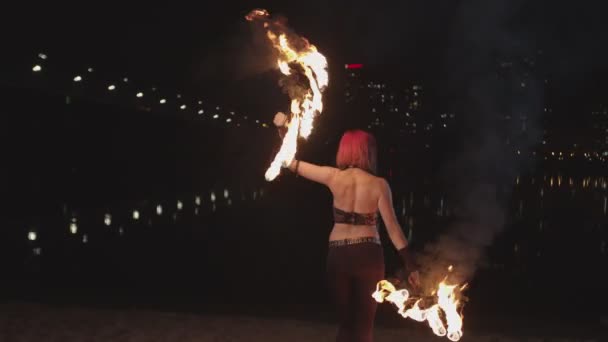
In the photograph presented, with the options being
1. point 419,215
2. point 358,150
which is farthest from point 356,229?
point 419,215

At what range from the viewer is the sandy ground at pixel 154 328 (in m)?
7.94

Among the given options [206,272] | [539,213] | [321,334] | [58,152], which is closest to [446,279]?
[321,334]

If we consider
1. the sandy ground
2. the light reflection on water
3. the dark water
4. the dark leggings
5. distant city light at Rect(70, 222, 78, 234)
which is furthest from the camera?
A: the light reflection on water

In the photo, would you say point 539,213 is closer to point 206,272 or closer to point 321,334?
point 206,272

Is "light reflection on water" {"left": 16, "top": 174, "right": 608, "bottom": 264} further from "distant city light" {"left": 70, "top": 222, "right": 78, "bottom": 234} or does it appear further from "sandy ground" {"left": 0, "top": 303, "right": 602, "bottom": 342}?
"sandy ground" {"left": 0, "top": 303, "right": 602, "bottom": 342}

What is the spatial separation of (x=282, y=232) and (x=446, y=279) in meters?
15.3

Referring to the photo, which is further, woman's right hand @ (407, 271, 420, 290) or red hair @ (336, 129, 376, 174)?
woman's right hand @ (407, 271, 420, 290)

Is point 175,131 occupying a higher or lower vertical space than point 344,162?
higher

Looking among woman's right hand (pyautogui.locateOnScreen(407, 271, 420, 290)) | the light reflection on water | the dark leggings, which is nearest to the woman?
the dark leggings

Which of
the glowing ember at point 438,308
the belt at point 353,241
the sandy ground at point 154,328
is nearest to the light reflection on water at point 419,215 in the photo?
the sandy ground at point 154,328

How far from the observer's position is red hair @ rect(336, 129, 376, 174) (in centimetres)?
560

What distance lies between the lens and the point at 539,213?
31625 mm

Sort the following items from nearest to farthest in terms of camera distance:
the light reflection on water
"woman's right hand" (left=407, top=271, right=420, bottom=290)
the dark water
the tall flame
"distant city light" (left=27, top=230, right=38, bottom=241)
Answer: "woman's right hand" (left=407, top=271, right=420, bottom=290) → the tall flame → the dark water → "distant city light" (left=27, top=230, right=38, bottom=241) → the light reflection on water

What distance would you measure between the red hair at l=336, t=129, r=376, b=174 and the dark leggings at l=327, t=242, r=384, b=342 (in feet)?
1.72
